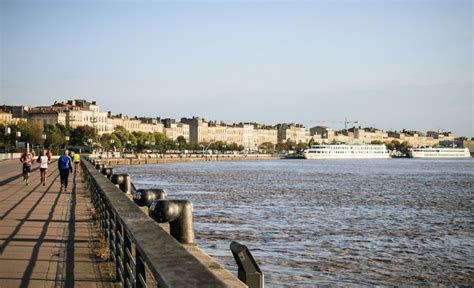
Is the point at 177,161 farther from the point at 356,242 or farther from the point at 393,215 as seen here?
the point at 356,242

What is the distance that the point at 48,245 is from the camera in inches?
419

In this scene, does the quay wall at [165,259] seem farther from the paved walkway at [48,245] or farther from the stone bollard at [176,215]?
the paved walkway at [48,245]

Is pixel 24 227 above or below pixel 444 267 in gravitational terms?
above

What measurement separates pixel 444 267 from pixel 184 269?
14.7 metres

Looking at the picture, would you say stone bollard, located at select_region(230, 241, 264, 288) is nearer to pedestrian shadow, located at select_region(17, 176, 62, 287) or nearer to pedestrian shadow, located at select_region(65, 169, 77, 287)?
pedestrian shadow, located at select_region(65, 169, 77, 287)

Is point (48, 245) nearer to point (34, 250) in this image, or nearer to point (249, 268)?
point (34, 250)

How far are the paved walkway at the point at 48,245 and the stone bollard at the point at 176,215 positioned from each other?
37.9 inches

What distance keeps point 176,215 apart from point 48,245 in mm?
4005

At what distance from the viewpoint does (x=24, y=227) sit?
13.1 meters

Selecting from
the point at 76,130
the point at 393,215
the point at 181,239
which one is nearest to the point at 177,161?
the point at 76,130

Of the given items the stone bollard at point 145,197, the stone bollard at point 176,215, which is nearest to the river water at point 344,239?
the stone bollard at point 145,197

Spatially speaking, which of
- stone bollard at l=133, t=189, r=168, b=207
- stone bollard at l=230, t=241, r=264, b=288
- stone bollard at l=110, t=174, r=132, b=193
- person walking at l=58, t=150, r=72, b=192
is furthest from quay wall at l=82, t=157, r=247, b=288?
person walking at l=58, t=150, r=72, b=192

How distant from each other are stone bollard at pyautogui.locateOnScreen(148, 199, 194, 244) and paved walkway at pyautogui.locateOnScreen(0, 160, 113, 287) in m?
0.96

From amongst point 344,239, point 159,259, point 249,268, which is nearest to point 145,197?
point 159,259
